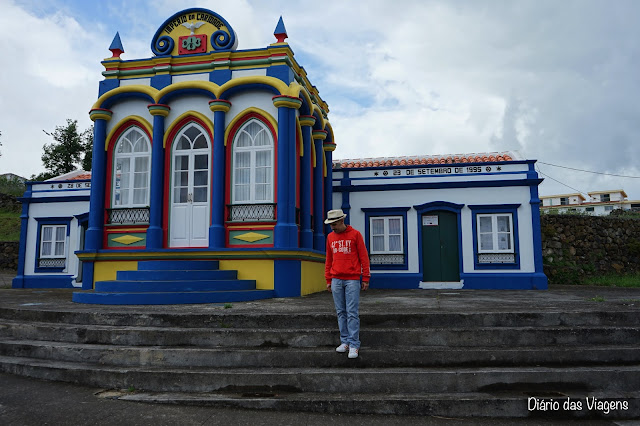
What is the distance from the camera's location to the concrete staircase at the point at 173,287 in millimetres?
8148

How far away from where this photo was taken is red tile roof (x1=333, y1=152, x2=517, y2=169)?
47.8 ft

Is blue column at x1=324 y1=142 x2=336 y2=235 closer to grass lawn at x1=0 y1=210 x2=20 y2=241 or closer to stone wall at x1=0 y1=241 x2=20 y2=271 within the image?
stone wall at x1=0 y1=241 x2=20 y2=271

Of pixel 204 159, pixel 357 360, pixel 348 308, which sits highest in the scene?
pixel 204 159

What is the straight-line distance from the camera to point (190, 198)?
1072 centimetres

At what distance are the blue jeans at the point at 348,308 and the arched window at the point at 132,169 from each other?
698 cm

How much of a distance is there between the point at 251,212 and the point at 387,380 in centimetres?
606

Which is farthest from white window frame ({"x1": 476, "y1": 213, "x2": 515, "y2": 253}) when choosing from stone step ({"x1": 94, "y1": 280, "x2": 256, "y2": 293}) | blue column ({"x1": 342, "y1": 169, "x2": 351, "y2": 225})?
stone step ({"x1": 94, "y1": 280, "x2": 256, "y2": 293})

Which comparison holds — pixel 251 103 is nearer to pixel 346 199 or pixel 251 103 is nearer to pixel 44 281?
pixel 346 199

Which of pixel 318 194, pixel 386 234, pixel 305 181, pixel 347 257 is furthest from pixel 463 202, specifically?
pixel 347 257

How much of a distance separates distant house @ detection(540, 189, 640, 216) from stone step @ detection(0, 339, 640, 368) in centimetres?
3772

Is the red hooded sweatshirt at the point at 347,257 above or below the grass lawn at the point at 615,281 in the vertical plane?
above

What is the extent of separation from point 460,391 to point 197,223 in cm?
728

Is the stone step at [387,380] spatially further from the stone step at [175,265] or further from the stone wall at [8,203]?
the stone wall at [8,203]

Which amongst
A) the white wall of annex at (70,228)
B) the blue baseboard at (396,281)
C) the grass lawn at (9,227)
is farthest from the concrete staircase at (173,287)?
the grass lawn at (9,227)
